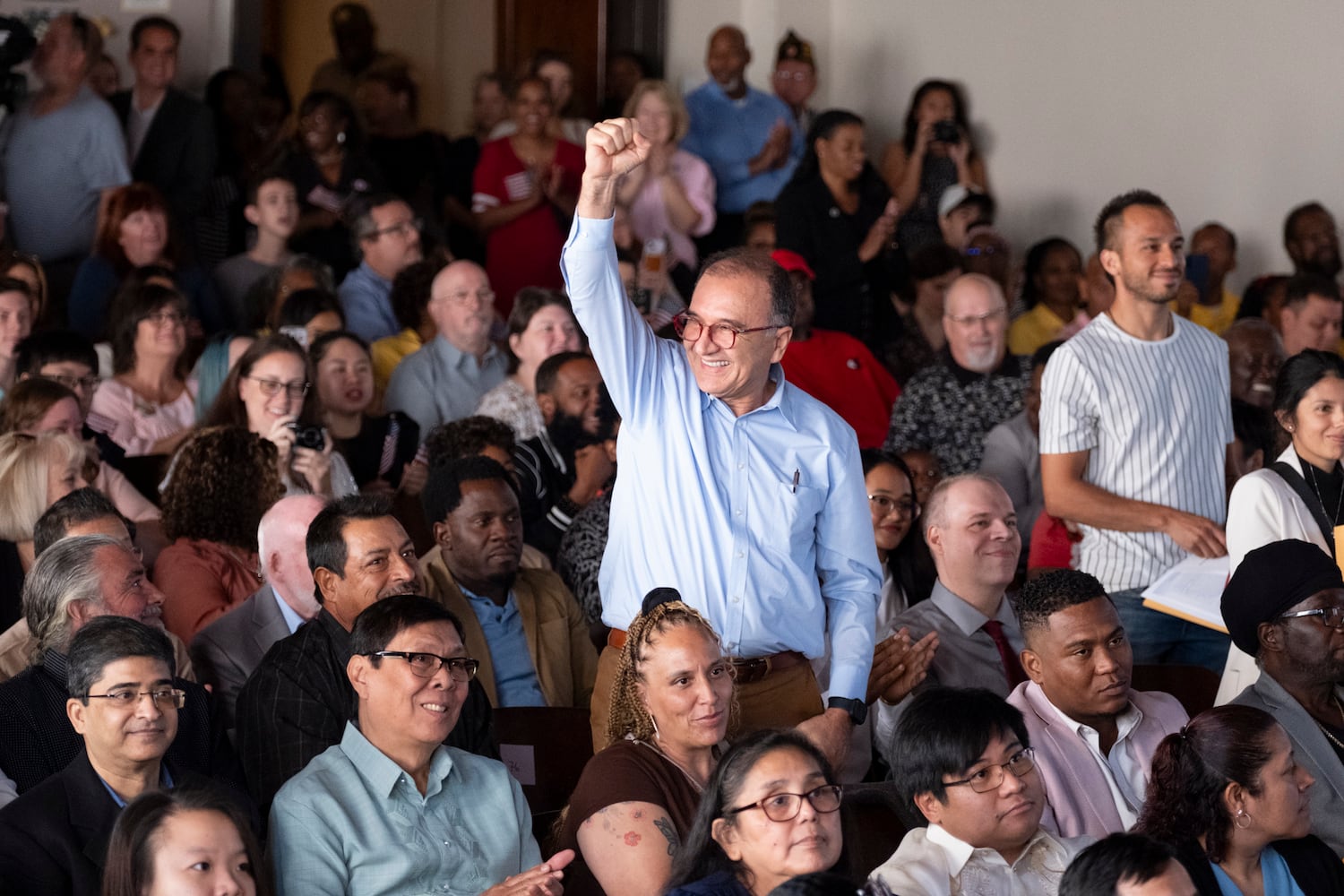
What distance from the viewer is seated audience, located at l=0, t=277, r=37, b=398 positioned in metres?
5.26

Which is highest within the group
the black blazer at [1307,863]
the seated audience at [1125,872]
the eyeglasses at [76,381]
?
the eyeglasses at [76,381]

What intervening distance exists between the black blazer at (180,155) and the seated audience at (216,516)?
10.0 ft

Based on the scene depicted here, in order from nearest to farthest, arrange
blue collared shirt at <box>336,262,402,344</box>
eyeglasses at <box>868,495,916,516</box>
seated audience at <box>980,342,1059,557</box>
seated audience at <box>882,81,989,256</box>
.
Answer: eyeglasses at <box>868,495,916,516</box>, seated audience at <box>980,342,1059,557</box>, blue collared shirt at <box>336,262,402,344</box>, seated audience at <box>882,81,989,256</box>

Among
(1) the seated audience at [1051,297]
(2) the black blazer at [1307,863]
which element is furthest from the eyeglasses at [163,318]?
(2) the black blazer at [1307,863]

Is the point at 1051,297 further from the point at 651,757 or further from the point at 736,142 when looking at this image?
the point at 651,757

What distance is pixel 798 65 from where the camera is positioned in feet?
27.4

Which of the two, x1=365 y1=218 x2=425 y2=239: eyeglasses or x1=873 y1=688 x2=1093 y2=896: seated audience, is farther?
x1=365 y1=218 x2=425 y2=239: eyeglasses

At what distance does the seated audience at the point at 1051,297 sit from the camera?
7.10m

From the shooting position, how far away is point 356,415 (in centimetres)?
538

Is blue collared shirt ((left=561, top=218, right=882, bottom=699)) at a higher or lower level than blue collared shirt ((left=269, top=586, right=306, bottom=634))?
higher

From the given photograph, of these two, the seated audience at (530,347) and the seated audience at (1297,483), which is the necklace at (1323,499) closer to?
the seated audience at (1297,483)

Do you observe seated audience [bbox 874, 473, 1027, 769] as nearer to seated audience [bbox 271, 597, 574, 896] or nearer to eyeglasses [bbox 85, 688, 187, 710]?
seated audience [bbox 271, 597, 574, 896]

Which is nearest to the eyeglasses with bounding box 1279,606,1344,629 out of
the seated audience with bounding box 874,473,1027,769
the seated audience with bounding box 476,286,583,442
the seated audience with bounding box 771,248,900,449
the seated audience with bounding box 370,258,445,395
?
the seated audience with bounding box 874,473,1027,769

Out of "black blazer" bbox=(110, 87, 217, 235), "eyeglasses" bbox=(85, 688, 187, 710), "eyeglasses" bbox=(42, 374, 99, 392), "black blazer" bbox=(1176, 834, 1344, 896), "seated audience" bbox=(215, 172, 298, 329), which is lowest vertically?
"black blazer" bbox=(1176, 834, 1344, 896)
